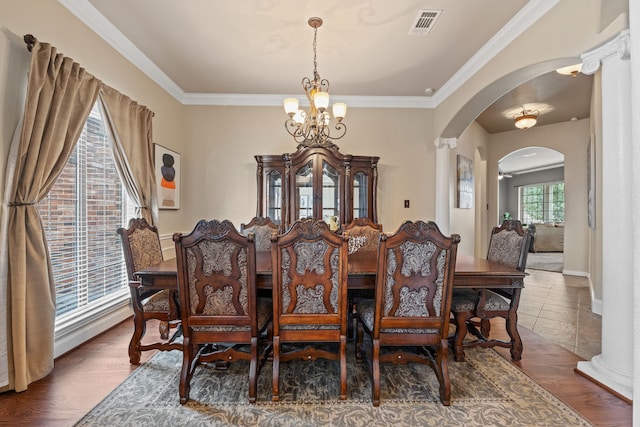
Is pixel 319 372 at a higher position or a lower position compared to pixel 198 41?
lower

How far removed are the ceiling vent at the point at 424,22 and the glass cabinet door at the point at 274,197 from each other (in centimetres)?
209

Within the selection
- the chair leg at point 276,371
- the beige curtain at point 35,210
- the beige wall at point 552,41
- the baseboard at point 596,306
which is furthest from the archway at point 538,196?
the beige curtain at point 35,210

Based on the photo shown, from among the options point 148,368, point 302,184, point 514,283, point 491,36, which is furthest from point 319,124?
point 148,368

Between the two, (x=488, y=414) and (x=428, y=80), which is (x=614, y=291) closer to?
(x=488, y=414)

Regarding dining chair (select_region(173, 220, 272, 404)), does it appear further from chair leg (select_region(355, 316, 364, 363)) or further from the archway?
the archway

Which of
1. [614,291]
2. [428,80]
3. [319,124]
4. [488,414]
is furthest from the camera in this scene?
[428,80]

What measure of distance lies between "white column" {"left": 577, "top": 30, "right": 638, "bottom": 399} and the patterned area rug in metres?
0.49

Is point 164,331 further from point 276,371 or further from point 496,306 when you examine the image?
point 496,306

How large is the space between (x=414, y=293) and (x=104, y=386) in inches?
78.1

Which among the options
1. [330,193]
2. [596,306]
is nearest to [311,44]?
[330,193]

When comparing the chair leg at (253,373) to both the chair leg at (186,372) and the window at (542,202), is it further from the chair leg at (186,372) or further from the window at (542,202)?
the window at (542,202)

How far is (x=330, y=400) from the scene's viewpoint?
5.79 feet

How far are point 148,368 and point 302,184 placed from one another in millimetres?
2409

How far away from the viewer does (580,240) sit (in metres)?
5.19
